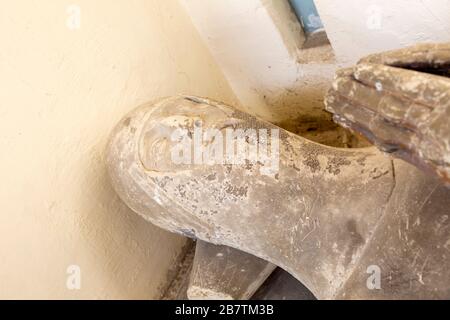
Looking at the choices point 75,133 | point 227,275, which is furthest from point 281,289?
point 75,133

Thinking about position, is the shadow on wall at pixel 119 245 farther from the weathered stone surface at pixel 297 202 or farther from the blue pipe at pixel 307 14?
the blue pipe at pixel 307 14

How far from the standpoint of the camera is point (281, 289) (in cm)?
136

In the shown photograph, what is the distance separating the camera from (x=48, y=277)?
1.17 metres

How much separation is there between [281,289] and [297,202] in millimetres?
379

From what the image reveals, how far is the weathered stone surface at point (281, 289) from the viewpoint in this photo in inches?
52.7

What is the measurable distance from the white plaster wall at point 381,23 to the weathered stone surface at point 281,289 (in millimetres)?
573

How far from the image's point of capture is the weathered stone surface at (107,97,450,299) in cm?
90

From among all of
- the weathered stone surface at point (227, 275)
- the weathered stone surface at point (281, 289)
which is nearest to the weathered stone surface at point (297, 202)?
the weathered stone surface at point (227, 275)

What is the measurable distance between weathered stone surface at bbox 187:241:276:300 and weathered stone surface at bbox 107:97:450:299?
0.29 feet

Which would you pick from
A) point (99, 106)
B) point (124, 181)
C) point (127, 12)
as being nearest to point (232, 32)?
point (127, 12)

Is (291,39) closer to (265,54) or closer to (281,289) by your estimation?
(265,54)

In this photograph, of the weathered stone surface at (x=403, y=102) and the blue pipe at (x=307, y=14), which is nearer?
the weathered stone surface at (x=403, y=102)

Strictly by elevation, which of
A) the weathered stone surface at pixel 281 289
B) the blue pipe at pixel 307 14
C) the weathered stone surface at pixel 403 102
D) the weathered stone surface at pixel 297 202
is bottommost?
the weathered stone surface at pixel 281 289
